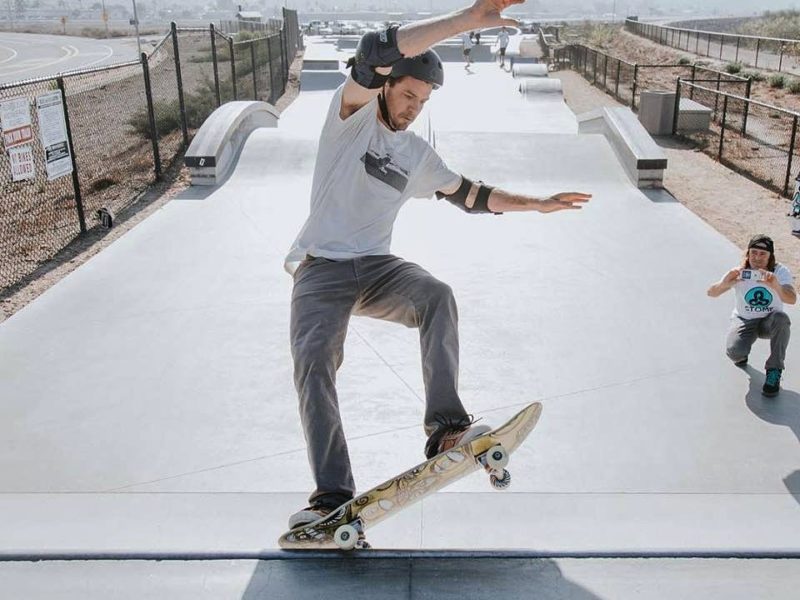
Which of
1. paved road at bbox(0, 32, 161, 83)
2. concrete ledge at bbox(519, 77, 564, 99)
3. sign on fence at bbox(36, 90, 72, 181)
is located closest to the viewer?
sign on fence at bbox(36, 90, 72, 181)

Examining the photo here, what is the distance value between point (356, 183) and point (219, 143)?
745 cm

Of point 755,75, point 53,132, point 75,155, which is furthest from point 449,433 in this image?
point 755,75

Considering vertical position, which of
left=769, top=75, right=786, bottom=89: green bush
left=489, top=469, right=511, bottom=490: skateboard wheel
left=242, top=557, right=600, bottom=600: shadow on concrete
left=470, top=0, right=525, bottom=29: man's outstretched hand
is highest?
left=470, top=0, right=525, bottom=29: man's outstretched hand

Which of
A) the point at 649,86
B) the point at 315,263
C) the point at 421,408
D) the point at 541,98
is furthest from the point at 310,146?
the point at 649,86

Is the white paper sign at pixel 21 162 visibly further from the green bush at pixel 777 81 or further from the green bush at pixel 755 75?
the green bush at pixel 755 75

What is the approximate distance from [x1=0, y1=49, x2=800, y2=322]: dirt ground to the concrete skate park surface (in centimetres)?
77

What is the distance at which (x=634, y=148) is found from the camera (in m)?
10.0

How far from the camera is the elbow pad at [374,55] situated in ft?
9.28

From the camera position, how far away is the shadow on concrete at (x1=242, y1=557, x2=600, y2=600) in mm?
2623

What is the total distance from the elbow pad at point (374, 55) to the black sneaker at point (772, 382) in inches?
118

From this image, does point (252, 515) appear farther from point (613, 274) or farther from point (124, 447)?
point (613, 274)

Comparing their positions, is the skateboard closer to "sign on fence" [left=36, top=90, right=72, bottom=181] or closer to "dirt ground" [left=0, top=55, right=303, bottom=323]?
"dirt ground" [left=0, top=55, right=303, bottom=323]

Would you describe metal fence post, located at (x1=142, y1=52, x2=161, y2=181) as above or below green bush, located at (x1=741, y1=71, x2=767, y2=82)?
above

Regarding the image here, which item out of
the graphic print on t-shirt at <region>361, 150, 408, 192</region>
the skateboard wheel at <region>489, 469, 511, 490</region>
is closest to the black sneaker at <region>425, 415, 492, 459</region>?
the skateboard wheel at <region>489, 469, 511, 490</region>
